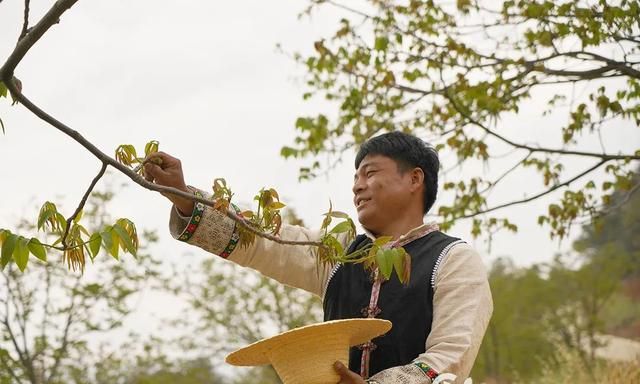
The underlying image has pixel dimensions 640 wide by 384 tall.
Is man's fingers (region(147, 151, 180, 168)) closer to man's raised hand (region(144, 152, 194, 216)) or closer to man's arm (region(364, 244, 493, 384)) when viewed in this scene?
man's raised hand (region(144, 152, 194, 216))

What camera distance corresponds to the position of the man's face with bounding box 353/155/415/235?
3.47 m

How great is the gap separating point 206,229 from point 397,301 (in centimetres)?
→ 75

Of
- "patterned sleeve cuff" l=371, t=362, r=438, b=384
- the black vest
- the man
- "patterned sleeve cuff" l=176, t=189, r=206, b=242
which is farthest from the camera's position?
"patterned sleeve cuff" l=176, t=189, r=206, b=242

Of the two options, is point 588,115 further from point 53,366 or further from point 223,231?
point 53,366

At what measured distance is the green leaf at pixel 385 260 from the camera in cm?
236

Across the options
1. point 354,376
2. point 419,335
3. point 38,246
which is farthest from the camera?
point 419,335

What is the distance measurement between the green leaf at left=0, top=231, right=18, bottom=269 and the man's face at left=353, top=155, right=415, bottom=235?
1575 mm

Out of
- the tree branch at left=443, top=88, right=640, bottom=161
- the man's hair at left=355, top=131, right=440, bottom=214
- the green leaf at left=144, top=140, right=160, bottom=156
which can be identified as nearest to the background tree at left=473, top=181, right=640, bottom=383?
the tree branch at left=443, top=88, right=640, bottom=161

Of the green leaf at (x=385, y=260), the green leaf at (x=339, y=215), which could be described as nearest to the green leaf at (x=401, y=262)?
the green leaf at (x=385, y=260)

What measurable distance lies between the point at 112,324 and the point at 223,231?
5.81m

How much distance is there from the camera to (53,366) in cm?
866

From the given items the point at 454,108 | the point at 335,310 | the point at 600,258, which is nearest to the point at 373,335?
the point at 335,310

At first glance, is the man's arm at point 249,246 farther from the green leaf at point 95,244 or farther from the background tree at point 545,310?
the background tree at point 545,310

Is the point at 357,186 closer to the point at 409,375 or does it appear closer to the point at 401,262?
the point at 409,375
